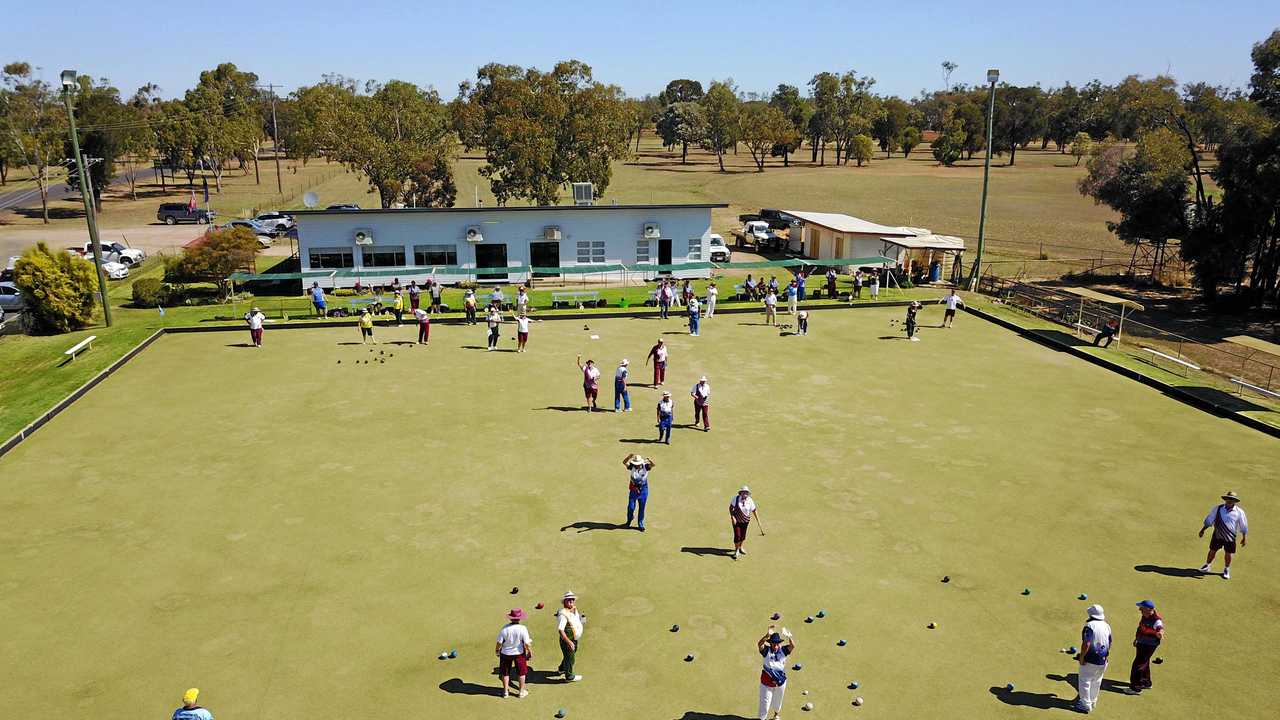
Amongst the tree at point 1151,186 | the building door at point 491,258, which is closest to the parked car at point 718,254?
the building door at point 491,258

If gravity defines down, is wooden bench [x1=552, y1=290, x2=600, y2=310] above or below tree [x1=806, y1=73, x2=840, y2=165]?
below

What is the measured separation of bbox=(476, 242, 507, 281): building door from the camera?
40.8 metres

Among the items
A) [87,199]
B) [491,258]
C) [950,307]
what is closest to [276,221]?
[491,258]

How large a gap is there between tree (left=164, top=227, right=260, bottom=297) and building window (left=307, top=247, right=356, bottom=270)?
262 cm

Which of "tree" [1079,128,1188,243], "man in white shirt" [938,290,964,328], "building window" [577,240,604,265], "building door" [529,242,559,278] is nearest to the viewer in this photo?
"man in white shirt" [938,290,964,328]

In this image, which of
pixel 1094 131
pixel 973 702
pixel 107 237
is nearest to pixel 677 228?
pixel 973 702

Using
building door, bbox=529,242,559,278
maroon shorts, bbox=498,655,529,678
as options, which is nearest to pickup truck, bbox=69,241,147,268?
building door, bbox=529,242,559,278

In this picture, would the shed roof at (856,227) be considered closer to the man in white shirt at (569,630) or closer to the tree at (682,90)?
the man in white shirt at (569,630)

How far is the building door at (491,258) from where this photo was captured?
4081cm

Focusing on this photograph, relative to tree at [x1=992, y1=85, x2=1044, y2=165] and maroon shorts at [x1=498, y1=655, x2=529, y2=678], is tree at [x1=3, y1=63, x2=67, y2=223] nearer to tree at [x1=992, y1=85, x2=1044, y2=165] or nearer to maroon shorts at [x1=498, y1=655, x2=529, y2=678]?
maroon shorts at [x1=498, y1=655, x2=529, y2=678]

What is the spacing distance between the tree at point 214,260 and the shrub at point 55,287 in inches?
184

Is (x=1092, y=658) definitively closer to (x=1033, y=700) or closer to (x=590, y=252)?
(x=1033, y=700)

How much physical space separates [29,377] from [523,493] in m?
19.8

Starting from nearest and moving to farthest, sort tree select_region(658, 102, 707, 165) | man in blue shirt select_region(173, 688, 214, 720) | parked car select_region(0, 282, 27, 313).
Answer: man in blue shirt select_region(173, 688, 214, 720)
parked car select_region(0, 282, 27, 313)
tree select_region(658, 102, 707, 165)
